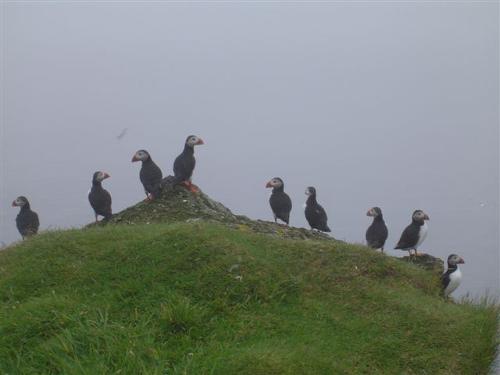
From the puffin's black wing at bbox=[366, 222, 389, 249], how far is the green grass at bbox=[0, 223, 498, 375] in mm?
3760

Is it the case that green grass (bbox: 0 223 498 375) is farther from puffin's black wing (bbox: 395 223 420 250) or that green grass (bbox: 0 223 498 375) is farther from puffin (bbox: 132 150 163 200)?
puffin's black wing (bbox: 395 223 420 250)

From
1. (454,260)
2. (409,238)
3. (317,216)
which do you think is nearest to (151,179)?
(317,216)

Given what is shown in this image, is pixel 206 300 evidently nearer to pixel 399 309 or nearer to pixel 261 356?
pixel 261 356

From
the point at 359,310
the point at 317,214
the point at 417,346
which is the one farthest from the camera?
the point at 317,214

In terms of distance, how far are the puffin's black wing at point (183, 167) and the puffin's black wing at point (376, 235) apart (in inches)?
148

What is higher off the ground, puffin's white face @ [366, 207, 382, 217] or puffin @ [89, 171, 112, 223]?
puffin's white face @ [366, 207, 382, 217]

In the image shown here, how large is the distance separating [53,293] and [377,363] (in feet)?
11.3

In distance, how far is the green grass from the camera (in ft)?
18.6

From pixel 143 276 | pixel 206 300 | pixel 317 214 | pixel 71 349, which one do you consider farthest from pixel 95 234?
pixel 317 214

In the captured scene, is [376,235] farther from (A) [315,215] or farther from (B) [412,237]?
(A) [315,215]

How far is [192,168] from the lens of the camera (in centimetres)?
1184

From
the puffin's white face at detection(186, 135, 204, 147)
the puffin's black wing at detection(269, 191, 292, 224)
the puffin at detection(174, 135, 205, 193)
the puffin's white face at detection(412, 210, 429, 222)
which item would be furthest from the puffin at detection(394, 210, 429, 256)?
the puffin's white face at detection(186, 135, 204, 147)

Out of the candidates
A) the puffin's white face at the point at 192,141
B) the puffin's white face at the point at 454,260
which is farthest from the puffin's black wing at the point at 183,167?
the puffin's white face at the point at 454,260

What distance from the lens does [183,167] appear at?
1159 cm
